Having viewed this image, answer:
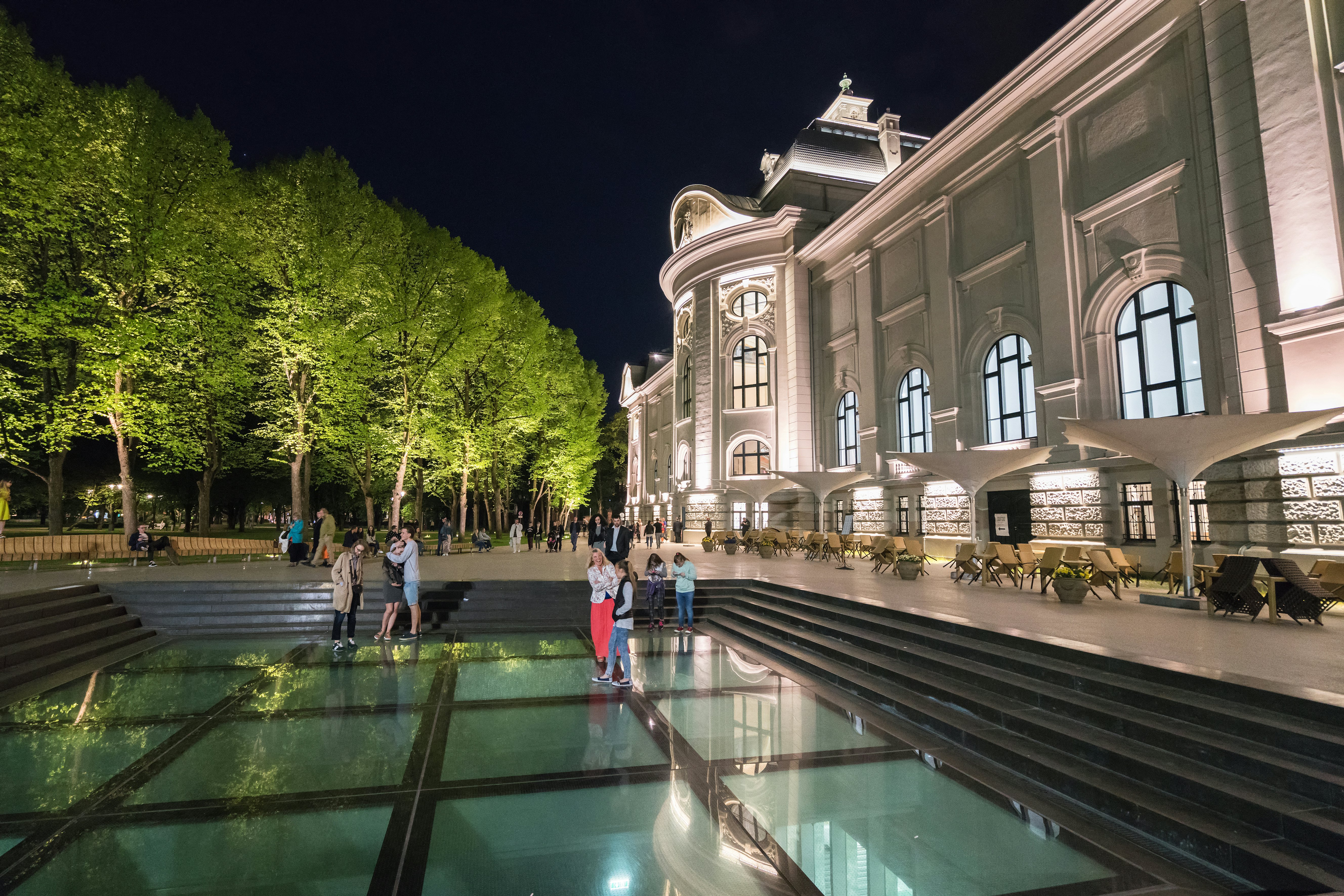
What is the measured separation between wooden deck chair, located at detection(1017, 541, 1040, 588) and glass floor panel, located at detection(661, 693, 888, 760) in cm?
803

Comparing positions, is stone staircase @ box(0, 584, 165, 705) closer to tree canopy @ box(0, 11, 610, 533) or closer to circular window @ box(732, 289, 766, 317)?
tree canopy @ box(0, 11, 610, 533)

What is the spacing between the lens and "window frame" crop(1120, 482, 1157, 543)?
1434cm

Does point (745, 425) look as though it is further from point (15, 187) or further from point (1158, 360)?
point (15, 187)

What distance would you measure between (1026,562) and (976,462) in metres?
2.99

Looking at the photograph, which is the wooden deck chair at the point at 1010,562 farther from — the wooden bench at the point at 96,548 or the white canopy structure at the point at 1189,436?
the wooden bench at the point at 96,548

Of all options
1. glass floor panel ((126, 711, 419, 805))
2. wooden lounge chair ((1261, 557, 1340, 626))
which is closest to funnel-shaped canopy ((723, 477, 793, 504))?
wooden lounge chair ((1261, 557, 1340, 626))

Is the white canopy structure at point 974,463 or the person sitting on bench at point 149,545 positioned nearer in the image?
the white canopy structure at point 974,463

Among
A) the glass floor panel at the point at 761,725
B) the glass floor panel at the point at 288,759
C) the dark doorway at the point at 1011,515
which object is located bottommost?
the glass floor panel at the point at 761,725

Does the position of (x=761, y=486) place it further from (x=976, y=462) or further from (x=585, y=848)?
(x=585, y=848)

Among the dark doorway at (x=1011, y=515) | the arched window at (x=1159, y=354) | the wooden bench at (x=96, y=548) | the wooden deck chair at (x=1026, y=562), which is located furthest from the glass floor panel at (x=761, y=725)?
the wooden bench at (x=96, y=548)

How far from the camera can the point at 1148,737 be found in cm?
474

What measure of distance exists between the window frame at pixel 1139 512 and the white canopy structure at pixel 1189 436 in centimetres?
369

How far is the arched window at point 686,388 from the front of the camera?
37.5m

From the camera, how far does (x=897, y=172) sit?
23.0 meters
